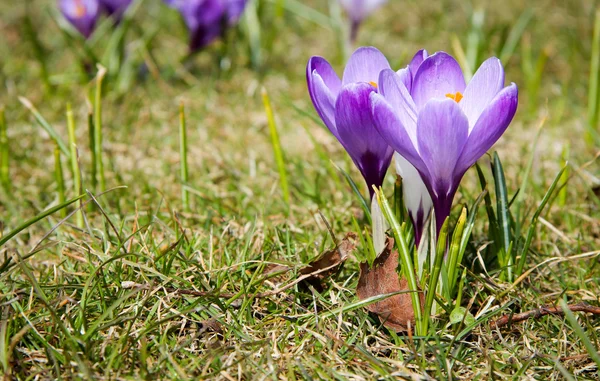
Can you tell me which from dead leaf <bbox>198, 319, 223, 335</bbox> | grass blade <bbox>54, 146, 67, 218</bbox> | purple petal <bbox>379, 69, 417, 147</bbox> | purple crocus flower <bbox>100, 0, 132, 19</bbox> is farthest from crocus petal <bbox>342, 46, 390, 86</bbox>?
purple crocus flower <bbox>100, 0, 132, 19</bbox>

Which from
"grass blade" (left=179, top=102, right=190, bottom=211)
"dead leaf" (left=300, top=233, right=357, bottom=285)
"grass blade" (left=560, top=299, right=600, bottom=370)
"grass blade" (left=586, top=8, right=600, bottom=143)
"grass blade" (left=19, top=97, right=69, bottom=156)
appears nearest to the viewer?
"grass blade" (left=560, top=299, right=600, bottom=370)

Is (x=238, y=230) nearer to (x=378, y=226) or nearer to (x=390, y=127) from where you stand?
(x=378, y=226)

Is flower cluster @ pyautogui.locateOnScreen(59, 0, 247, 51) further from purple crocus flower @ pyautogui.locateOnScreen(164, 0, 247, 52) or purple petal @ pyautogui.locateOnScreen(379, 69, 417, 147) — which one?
purple petal @ pyautogui.locateOnScreen(379, 69, 417, 147)

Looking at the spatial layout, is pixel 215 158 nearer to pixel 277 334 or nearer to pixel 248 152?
pixel 248 152

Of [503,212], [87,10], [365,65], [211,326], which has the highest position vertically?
[87,10]

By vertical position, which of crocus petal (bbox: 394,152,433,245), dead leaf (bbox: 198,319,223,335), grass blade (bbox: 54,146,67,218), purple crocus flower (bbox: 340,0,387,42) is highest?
purple crocus flower (bbox: 340,0,387,42)

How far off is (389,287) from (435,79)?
0.42m

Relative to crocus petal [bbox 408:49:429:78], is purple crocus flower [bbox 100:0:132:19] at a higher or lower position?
higher

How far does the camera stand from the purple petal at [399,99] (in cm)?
104

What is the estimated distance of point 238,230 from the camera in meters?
1.57

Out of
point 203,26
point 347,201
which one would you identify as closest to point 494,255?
point 347,201

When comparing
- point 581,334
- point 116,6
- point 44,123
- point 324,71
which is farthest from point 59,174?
point 116,6

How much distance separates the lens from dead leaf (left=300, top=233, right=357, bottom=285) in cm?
131

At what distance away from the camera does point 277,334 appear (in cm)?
122
